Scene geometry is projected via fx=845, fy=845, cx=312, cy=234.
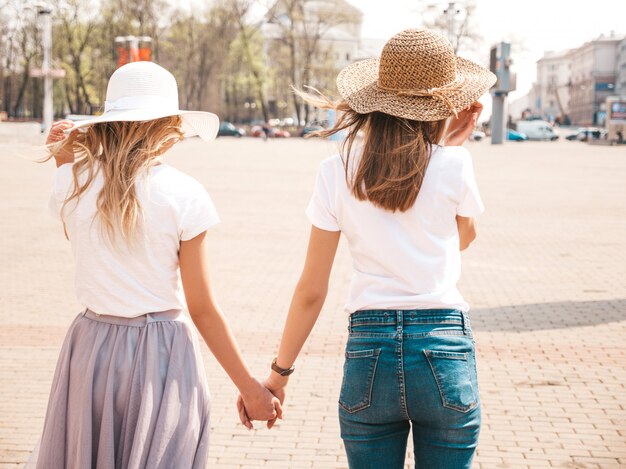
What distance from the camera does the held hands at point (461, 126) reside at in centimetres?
235

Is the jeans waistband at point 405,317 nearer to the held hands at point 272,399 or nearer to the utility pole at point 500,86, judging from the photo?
the held hands at point 272,399

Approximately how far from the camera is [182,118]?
101 inches

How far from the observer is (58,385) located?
2.37 meters

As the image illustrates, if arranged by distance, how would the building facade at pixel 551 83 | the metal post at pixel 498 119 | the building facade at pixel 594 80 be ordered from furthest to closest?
the building facade at pixel 551 83 → the building facade at pixel 594 80 → the metal post at pixel 498 119

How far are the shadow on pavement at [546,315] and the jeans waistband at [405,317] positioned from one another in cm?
476

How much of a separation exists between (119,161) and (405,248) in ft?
2.65

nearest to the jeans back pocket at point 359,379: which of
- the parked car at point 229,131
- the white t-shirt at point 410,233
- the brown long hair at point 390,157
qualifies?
the white t-shirt at point 410,233

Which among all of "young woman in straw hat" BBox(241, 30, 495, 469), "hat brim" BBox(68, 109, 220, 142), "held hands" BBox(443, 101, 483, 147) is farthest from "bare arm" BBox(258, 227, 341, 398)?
"hat brim" BBox(68, 109, 220, 142)

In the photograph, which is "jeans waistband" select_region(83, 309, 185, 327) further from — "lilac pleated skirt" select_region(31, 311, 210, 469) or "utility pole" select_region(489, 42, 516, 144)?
"utility pole" select_region(489, 42, 516, 144)

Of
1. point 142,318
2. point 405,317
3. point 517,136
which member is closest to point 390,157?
point 405,317

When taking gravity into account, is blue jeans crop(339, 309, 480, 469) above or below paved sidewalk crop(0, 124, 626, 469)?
above

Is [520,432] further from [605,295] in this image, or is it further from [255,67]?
[255,67]

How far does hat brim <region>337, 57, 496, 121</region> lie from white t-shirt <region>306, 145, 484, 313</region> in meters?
0.11

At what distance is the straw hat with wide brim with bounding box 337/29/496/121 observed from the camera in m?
2.23
